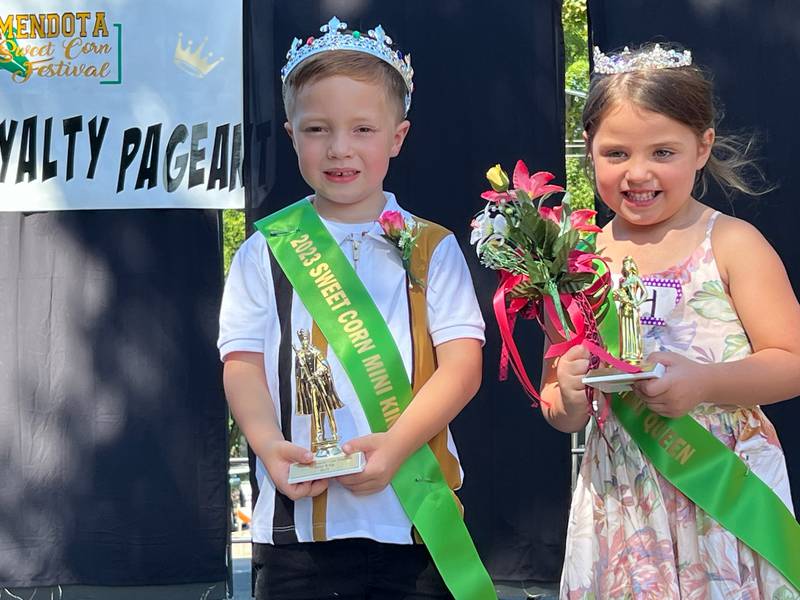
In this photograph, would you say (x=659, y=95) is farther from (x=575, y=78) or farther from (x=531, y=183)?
(x=575, y=78)

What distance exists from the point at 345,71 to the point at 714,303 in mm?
788

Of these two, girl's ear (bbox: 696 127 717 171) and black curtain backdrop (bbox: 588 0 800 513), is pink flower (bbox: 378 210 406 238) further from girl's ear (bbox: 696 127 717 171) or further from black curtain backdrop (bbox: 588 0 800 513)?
black curtain backdrop (bbox: 588 0 800 513)

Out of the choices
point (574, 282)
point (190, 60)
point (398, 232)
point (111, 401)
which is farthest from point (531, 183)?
point (111, 401)

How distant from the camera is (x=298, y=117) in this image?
7.01 ft

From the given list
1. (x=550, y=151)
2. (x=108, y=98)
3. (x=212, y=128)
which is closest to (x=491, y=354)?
(x=550, y=151)

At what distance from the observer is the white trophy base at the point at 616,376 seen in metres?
1.80

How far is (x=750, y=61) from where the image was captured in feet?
11.2

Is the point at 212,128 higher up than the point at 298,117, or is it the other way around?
the point at 212,128

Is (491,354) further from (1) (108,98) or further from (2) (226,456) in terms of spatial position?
(1) (108,98)

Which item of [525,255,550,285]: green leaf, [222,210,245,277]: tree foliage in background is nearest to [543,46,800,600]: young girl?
[525,255,550,285]: green leaf

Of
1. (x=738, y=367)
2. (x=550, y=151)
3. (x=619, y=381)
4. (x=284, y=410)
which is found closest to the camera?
(x=619, y=381)

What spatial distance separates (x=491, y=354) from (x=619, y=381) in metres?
1.68

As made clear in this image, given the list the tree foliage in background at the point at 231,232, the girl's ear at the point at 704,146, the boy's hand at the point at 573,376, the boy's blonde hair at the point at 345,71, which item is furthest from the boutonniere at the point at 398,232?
the tree foliage in background at the point at 231,232

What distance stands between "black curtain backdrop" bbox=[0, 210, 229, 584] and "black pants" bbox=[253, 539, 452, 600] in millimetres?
1536
